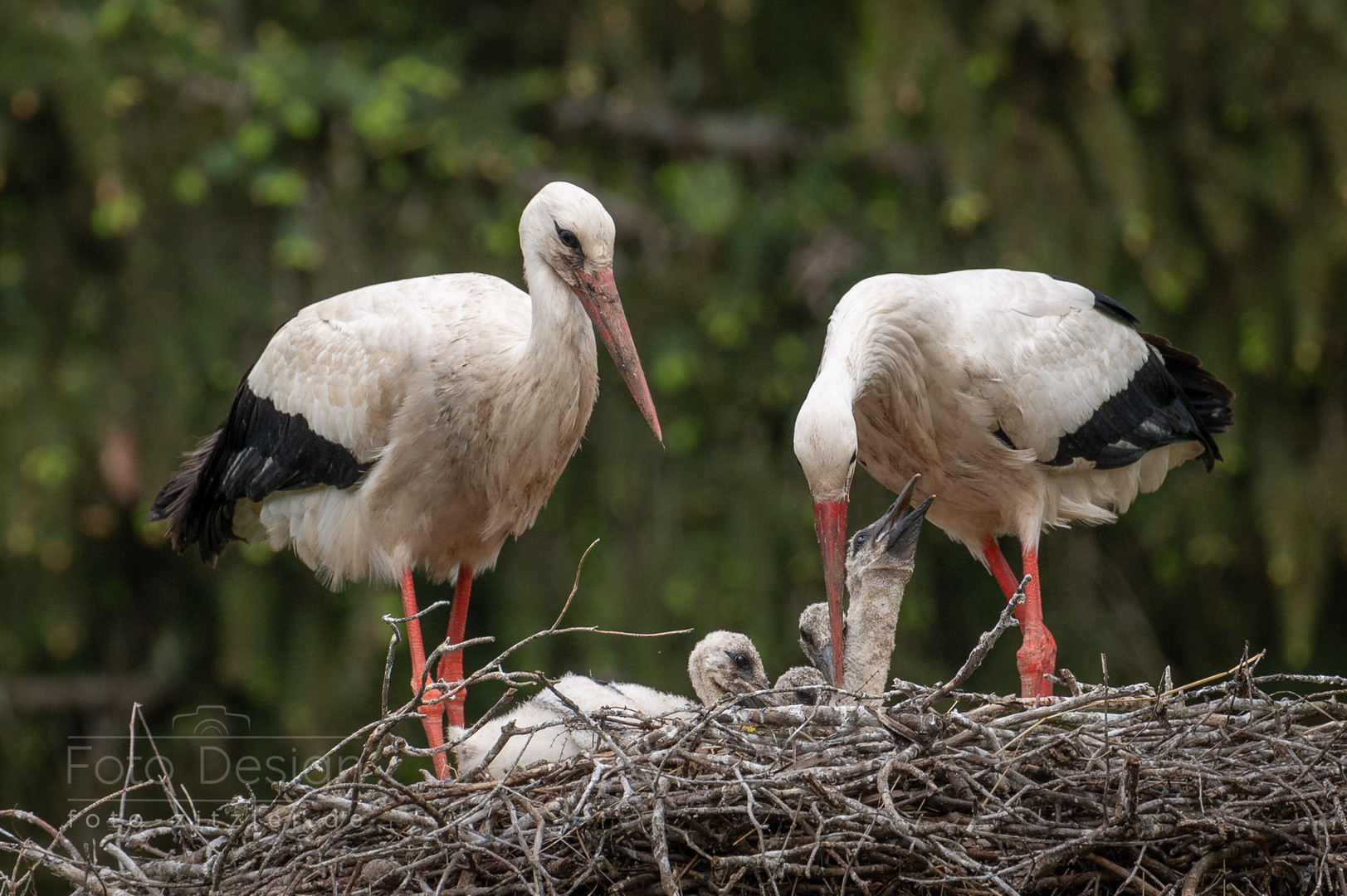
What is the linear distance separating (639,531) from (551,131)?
6.80ft

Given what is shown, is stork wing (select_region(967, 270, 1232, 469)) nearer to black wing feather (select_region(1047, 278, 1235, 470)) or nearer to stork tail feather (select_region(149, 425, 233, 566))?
black wing feather (select_region(1047, 278, 1235, 470))

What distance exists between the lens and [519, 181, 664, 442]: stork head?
4.20 metres

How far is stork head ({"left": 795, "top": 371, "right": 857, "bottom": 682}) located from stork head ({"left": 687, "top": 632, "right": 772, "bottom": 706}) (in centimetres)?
31

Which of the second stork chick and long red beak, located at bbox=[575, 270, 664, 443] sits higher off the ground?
long red beak, located at bbox=[575, 270, 664, 443]

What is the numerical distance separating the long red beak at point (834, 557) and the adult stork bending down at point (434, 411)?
468 millimetres

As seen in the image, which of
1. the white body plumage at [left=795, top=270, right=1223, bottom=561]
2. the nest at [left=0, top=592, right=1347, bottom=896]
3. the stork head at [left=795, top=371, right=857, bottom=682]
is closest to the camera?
the nest at [left=0, top=592, right=1347, bottom=896]

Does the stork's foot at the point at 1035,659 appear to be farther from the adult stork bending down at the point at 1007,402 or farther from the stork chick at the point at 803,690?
the stork chick at the point at 803,690

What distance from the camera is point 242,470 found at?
485 centimetres

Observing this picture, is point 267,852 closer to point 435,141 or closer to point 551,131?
point 435,141

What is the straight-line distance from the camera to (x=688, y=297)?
7.58m

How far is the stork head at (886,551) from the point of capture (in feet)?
13.4

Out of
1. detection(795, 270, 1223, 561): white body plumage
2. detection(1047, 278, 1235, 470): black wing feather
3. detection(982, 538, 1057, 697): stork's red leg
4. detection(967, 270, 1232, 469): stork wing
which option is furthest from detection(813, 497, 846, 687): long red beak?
detection(1047, 278, 1235, 470): black wing feather

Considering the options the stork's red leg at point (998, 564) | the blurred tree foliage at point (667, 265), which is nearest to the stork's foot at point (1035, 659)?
the stork's red leg at point (998, 564)

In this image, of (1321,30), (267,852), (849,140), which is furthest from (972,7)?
(267,852)
